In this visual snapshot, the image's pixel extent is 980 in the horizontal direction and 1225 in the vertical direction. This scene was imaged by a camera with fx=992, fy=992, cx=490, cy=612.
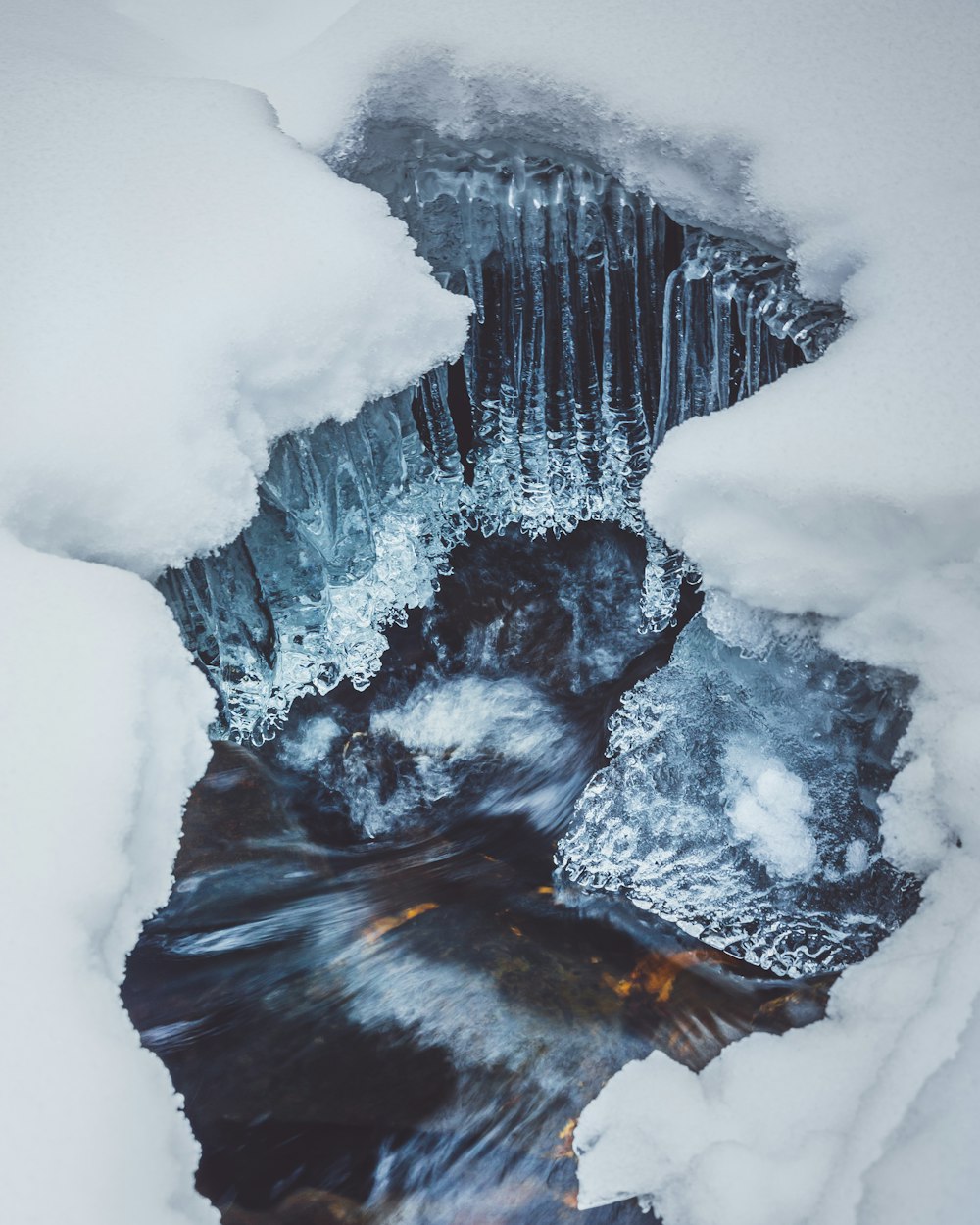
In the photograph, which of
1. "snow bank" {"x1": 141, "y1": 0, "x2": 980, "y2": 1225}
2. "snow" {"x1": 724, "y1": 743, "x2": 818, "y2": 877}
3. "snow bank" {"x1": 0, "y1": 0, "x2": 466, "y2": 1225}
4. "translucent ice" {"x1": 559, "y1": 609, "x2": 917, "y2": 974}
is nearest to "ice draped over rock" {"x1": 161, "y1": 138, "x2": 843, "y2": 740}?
"snow bank" {"x1": 141, "y1": 0, "x2": 980, "y2": 1225}

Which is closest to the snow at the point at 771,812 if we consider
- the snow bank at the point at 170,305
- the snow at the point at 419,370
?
the snow at the point at 419,370

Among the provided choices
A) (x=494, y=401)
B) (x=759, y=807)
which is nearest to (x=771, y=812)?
(x=759, y=807)

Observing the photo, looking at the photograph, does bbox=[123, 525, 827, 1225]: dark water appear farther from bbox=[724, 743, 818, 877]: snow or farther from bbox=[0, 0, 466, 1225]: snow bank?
bbox=[0, 0, 466, 1225]: snow bank

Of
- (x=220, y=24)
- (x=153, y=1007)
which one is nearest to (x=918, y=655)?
(x=153, y=1007)

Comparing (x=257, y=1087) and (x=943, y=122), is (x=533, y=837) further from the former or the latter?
(x=943, y=122)

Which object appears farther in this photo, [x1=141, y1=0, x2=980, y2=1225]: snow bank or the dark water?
the dark water

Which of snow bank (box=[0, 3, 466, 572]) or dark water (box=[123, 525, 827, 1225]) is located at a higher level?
snow bank (box=[0, 3, 466, 572])

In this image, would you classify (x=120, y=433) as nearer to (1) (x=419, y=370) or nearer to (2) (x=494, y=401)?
(1) (x=419, y=370)
